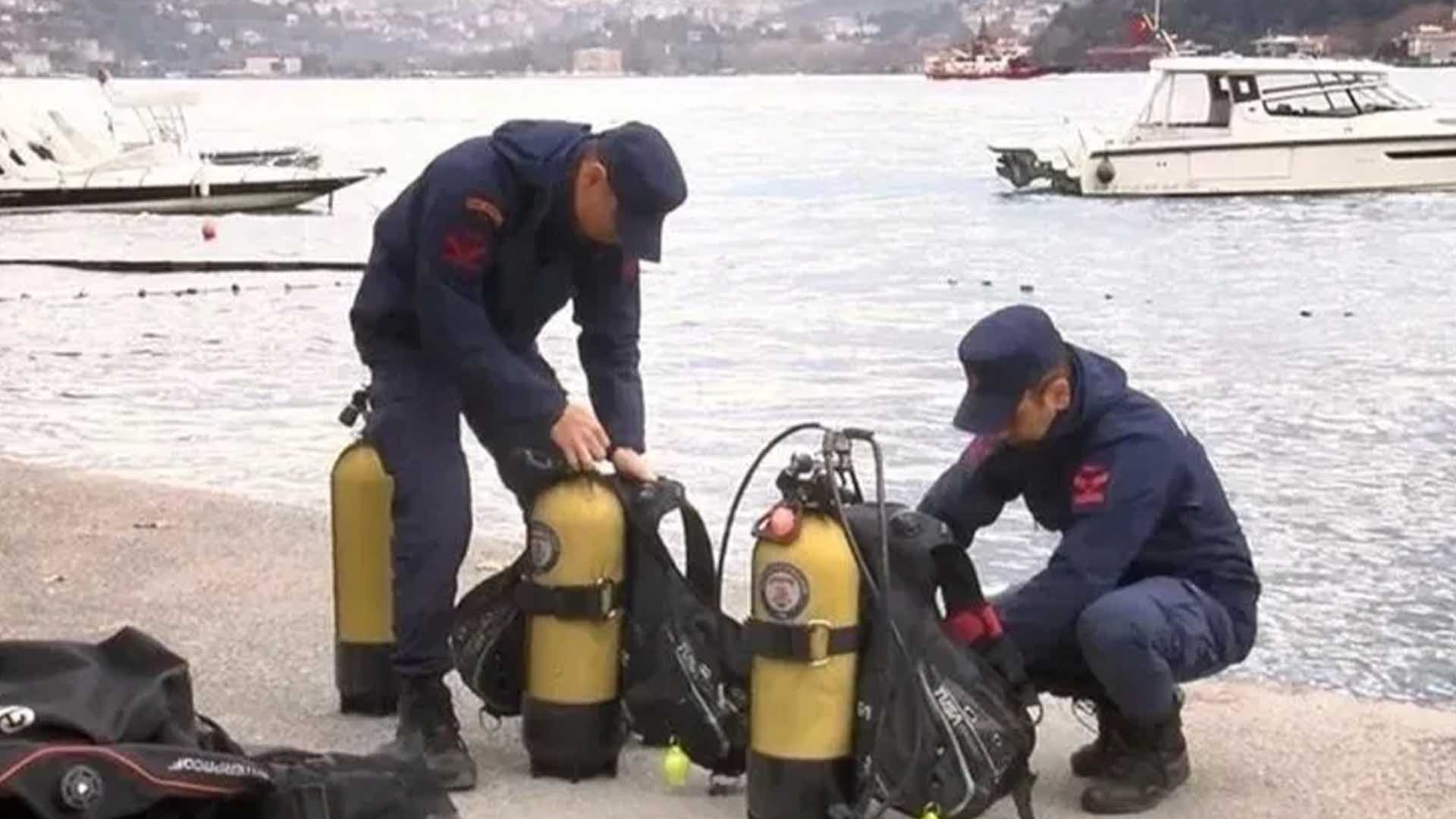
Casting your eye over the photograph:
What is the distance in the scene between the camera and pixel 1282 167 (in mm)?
32406

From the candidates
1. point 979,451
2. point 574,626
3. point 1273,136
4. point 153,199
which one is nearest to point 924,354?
point 979,451

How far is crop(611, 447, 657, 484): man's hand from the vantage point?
14.5ft

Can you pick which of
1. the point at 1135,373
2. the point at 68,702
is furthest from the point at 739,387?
the point at 68,702

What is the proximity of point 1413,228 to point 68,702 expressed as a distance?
28.1 m

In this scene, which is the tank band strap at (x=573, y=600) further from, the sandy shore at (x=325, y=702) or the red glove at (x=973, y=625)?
the red glove at (x=973, y=625)

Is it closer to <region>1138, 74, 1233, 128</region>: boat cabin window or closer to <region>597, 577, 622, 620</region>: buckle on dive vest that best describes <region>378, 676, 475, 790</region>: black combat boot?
<region>597, 577, 622, 620</region>: buckle on dive vest

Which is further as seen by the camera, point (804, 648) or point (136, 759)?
point (804, 648)

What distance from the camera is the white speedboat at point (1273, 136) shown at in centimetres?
3234

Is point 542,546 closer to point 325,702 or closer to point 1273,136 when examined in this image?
point 325,702

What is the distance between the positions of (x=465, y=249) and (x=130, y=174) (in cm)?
2819

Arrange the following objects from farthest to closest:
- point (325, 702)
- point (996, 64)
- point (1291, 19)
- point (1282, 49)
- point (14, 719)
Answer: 1. point (996, 64)
2. point (1291, 19)
3. point (1282, 49)
4. point (325, 702)
5. point (14, 719)

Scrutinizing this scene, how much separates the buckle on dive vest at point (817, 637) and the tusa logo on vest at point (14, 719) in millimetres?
1315

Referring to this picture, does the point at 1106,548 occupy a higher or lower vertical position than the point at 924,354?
higher

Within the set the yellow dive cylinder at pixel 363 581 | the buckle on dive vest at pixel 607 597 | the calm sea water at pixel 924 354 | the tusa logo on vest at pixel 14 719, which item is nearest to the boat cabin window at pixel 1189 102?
the calm sea water at pixel 924 354
